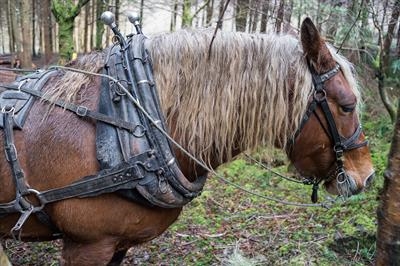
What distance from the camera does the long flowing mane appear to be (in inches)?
Result: 80.6

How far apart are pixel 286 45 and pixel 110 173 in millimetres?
1046

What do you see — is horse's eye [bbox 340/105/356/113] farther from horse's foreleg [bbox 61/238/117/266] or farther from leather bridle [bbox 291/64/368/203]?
horse's foreleg [bbox 61/238/117/266]

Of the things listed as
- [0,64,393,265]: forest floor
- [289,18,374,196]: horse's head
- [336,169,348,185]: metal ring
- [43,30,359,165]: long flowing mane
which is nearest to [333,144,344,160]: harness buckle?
[289,18,374,196]: horse's head

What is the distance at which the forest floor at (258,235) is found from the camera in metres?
3.48

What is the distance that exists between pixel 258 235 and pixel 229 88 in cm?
227

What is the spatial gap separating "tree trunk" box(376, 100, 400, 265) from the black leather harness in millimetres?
868

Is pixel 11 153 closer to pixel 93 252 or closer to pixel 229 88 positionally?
pixel 93 252

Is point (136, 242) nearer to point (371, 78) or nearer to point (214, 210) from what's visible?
point (214, 210)

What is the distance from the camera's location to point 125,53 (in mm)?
2082

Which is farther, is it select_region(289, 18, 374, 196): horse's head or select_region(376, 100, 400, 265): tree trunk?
select_region(289, 18, 374, 196): horse's head

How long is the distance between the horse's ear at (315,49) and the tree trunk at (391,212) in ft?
2.00

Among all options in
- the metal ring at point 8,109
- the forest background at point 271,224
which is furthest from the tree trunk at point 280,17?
the metal ring at point 8,109

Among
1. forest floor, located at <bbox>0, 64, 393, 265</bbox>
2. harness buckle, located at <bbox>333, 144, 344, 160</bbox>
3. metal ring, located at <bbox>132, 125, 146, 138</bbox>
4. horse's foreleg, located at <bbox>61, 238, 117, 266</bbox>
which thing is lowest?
forest floor, located at <bbox>0, 64, 393, 265</bbox>

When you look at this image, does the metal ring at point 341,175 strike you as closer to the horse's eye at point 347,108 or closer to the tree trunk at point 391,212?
the horse's eye at point 347,108
